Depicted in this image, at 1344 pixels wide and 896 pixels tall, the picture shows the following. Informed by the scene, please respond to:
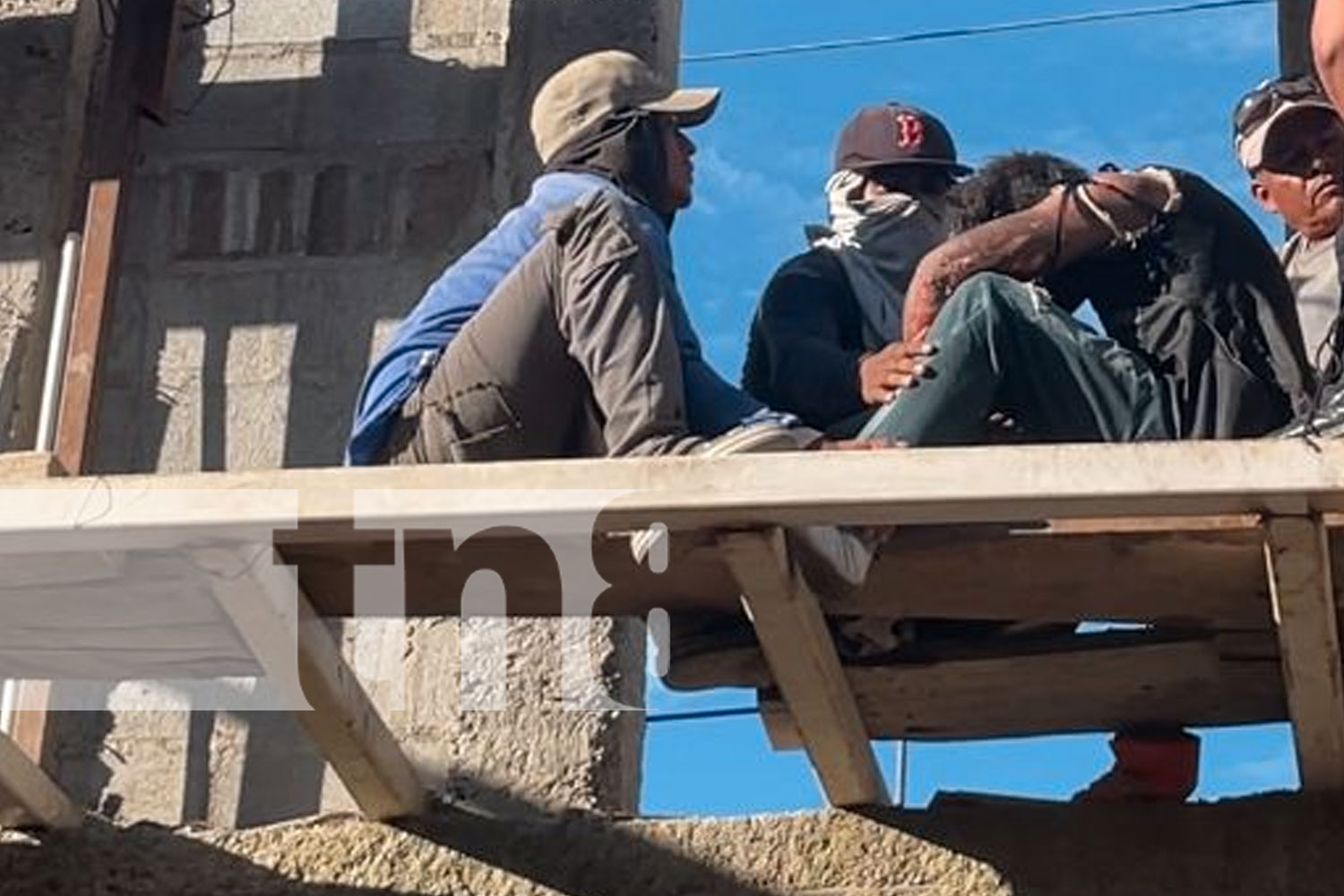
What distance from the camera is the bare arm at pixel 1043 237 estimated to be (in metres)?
5.46

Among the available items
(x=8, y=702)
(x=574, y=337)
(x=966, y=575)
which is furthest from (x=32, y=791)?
(x=966, y=575)

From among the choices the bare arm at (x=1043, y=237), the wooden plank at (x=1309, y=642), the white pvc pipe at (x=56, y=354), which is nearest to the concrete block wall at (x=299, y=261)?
the white pvc pipe at (x=56, y=354)

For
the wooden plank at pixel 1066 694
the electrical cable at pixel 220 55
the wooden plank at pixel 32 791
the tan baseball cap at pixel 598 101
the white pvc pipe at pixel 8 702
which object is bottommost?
the wooden plank at pixel 32 791

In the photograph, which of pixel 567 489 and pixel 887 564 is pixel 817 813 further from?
pixel 567 489

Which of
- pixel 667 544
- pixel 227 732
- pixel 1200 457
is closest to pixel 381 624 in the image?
pixel 227 732

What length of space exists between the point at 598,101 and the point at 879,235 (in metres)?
0.61

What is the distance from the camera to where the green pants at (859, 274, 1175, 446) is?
517 cm

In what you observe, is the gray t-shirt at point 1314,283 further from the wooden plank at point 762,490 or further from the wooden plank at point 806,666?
the wooden plank at point 806,666

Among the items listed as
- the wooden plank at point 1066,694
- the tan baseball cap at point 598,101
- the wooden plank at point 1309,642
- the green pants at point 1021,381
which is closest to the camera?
the wooden plank at point 1309,642

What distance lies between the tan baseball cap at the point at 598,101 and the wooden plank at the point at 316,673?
1.07 metres

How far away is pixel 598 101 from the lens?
19.2 feet

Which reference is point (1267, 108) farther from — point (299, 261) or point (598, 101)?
point (299, 261)

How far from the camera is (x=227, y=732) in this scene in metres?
6.57

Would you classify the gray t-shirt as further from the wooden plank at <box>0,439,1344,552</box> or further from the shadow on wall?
the shadow on wall
